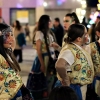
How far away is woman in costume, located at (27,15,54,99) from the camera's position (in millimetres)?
4578

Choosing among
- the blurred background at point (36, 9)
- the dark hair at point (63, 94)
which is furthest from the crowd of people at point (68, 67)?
the blurred background at point (36, 9)

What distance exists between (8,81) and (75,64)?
0.81 meters

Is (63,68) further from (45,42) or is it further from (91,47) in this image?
(45,42)

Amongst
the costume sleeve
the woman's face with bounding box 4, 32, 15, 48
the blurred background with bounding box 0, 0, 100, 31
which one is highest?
the woman's face with bounding box 4, 32, 15, 48

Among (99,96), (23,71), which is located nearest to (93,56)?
(99,96)

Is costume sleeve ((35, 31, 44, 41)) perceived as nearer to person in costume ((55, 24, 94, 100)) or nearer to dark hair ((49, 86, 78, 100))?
person in costume ((55, 24, 94, 100))

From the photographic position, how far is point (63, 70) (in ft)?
9.28

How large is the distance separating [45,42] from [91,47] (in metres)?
1.28

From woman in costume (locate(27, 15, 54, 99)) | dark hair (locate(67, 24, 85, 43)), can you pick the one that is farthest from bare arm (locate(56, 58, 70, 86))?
woman in costume (locate(27, 15, 54, 99))

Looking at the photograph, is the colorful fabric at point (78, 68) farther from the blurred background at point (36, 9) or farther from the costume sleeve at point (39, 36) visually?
the blurred background at point (36, 9)

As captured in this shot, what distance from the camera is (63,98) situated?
191cm

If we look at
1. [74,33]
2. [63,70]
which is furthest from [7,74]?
[74,33]

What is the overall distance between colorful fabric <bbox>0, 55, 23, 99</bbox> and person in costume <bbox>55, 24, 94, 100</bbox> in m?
0.55

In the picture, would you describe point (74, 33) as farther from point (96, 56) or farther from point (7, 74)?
point (7, 74)
